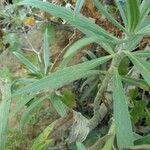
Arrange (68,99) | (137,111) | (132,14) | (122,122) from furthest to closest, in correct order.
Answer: (68,99)
(137,111)
(122,122)
(132,14)

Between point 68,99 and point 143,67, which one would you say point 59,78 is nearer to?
point 143,67

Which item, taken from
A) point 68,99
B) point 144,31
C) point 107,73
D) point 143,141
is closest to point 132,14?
point 144,31

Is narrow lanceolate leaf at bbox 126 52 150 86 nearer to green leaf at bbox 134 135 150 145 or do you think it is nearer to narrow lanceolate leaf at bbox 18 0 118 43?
narrow lanceolate leaf at bbox 18 0 118 43

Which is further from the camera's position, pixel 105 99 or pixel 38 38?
pixel 38 38

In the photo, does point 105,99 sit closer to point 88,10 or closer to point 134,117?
point 134,117

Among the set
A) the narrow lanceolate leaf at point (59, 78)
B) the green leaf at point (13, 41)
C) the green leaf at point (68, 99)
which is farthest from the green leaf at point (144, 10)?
the green leaf at point (13, 41)

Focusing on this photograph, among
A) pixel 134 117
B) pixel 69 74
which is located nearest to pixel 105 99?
pixel 134 117

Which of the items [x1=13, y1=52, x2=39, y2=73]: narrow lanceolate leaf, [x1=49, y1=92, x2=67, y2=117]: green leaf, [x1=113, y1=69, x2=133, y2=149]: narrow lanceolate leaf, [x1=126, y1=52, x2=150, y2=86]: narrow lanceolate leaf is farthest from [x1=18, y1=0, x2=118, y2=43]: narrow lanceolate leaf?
[x1=13, y1=52, x2=39, y2=73]: narrow lanceolate leaf

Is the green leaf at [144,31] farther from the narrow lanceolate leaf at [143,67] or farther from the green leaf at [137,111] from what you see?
the green leaf at [137,111]
